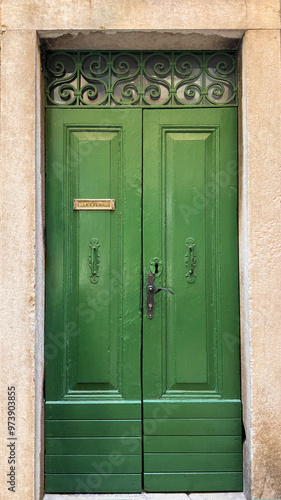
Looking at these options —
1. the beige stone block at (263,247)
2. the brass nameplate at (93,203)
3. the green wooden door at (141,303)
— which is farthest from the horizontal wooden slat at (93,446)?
the brass nameplate at (93,203)

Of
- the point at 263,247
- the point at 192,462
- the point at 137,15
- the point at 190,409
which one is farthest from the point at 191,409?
the point at 137,15

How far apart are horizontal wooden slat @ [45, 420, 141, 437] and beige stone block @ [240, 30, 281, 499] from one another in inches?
34.3

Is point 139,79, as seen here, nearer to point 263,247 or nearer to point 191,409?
point 263,247

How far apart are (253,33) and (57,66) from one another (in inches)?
59.1

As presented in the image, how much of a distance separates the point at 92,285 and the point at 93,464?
1347 millimetres

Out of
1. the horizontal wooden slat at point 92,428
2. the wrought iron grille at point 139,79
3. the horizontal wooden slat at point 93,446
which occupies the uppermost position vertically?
the wrought iron grille at point 139,79

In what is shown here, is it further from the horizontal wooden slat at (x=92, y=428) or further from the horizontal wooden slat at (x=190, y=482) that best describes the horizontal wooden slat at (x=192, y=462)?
the horizontal wooden slat at (x=92, y=428)

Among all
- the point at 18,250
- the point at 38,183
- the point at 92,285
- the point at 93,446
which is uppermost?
the point at 38,183

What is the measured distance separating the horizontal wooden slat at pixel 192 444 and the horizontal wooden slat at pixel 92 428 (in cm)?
14

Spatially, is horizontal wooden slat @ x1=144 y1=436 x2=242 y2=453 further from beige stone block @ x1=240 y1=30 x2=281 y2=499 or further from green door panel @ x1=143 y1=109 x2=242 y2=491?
beige stone block @ x1=240 y1=30 x2=281 y2=499

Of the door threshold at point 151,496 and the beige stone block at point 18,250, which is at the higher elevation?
the beige stone block at point 18,250

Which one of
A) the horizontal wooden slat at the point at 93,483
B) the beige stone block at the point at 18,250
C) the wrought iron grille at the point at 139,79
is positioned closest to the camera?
the beige stone block at the point at 18,250

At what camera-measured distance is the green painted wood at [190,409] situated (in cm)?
328

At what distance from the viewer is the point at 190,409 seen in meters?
3.29
